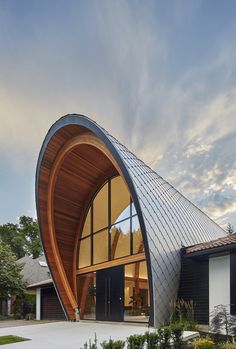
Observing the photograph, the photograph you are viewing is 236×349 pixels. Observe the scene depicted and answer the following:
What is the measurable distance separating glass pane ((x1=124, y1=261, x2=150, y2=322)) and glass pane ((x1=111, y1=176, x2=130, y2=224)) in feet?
6.85

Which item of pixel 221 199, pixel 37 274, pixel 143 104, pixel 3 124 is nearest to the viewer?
pixel 143 104

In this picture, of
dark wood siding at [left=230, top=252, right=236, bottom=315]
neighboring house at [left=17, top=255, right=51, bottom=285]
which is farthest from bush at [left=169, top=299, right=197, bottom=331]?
neighboring house at [left=17, top=255, right=51, bottom=285]

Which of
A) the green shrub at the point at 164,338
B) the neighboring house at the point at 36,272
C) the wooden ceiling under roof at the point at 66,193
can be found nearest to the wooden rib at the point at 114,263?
the wooden ceiling under roof at the point at 66,193

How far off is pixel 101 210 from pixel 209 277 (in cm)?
668

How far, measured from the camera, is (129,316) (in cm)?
1325

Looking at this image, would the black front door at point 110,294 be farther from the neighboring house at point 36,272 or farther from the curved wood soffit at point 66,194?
the neighboring house at point 36,272

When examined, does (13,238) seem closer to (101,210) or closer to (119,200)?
(101,210)

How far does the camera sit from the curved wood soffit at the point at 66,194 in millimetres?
15312

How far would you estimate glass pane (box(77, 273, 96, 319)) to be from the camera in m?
15.7

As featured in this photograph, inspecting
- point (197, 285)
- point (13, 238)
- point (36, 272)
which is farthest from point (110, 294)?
point (13, 238)

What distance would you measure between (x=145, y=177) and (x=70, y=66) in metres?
4.54

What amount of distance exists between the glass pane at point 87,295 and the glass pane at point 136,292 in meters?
2.45

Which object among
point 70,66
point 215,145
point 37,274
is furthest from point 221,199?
point 37,274

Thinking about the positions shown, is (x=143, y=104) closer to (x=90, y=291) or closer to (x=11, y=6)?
(x=11, y=6)
